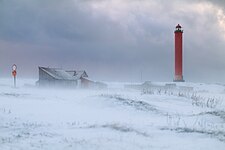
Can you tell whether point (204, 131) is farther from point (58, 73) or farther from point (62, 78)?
point (58, 73)

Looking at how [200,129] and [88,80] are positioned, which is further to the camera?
[88,80]

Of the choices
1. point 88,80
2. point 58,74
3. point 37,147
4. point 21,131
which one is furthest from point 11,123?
point 88,80

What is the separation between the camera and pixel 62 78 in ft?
169

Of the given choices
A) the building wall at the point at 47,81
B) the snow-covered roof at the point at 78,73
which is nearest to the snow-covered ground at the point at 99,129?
the building wall at the point at 47,81

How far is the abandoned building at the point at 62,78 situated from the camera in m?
50.6

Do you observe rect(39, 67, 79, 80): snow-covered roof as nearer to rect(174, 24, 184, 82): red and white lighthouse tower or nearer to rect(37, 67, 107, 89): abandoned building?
rect(37, 67, 107, 89): abandoned building

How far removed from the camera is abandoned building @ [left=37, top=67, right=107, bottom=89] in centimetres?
5056

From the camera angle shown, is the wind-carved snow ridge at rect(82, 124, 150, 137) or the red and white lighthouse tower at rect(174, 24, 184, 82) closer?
the wind-carved snow ridge at rect(82, 124, 150, 137)

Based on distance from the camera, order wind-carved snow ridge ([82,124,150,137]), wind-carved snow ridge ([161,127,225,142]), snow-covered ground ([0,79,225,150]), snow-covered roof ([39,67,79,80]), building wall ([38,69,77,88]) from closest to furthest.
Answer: snow-covered ground ([0,79,225,150])
wind-carved snow ridge ([82,124,150,137])
wind-carved snow ridge ([161,127,225,142])
building wall ([38,69,77,88])
snow-covered roof ([39,67,79,80])

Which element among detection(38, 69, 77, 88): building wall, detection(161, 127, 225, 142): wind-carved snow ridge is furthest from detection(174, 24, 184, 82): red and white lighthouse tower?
detection(161, 127, 225, 142): wind-carved snow ridge

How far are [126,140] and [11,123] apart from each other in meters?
5.31

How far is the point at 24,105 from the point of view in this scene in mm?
19047

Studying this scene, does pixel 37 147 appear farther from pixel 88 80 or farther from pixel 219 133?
pixel 88 80

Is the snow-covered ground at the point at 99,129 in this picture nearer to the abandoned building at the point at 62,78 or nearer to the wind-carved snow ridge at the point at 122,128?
the wind-carved snow ridge at the point at 122,128
